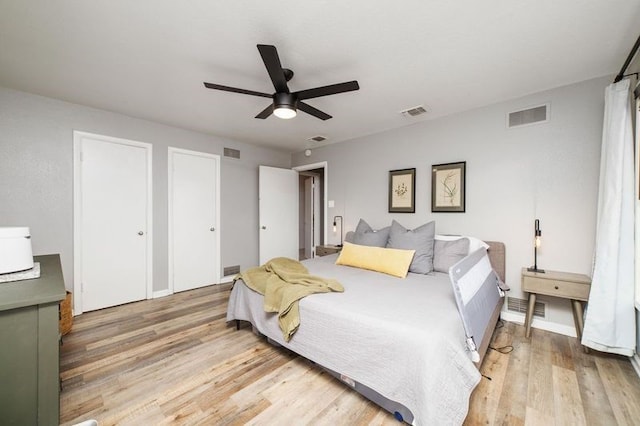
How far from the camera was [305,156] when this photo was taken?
195 inches

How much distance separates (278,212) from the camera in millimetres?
4754

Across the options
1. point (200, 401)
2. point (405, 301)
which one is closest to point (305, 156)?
point (405, 301)

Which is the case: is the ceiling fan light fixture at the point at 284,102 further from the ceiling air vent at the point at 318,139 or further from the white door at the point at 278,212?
the white door at the point at 278,212

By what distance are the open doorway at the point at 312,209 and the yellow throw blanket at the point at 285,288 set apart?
268cm

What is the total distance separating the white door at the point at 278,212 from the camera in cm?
452

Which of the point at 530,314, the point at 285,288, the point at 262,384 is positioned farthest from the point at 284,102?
the point at 530,314

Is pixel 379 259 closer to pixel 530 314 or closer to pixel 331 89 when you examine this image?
pixel 530 314

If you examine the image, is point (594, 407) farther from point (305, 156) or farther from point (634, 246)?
point (305, 156)

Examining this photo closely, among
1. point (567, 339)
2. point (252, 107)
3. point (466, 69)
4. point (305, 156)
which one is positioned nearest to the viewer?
point (466, 69)

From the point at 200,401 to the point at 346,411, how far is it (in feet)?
2.96

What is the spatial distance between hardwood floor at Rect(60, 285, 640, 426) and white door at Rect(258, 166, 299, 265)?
2217 mm

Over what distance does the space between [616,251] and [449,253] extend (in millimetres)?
1165

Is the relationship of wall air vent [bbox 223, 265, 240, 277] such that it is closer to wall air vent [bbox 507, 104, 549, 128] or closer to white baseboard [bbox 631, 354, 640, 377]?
wall air vent [bbox 507, 104, 549, 128]

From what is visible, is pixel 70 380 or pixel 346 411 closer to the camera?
pixel 346 411
